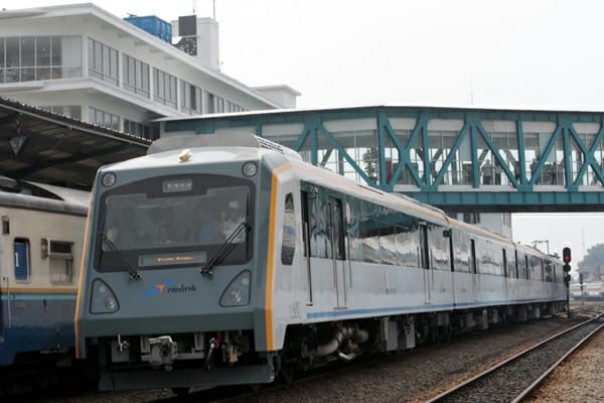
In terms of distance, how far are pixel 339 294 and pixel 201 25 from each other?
5971cm

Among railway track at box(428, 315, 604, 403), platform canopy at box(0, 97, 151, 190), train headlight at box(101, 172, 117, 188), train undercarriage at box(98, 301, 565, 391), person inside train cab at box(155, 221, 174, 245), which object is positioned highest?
platform canopy at box(0, 97, 151, 190)

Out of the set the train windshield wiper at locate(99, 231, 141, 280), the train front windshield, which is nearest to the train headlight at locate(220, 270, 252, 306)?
the train front windshield

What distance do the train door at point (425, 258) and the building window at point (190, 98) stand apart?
40.0 metres

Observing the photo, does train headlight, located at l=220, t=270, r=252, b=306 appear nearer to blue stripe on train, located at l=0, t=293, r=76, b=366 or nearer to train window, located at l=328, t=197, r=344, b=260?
train window, located at l=328, t=197, r=344, b=260

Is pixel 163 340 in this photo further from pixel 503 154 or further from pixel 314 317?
pixel 503 154

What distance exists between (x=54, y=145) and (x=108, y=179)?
26.2 ft

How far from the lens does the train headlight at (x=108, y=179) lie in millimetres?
11938

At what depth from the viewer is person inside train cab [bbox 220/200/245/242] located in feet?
37.2

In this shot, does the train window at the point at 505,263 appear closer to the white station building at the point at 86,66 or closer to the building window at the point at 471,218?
the white station building at the point at 86,66

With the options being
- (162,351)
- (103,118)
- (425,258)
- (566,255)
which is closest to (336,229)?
(162,351)

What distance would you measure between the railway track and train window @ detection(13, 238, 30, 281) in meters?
5.46

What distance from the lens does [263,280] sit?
11.1m

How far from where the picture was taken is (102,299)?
1153cm

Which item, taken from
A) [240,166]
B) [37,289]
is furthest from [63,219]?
[240,166]
